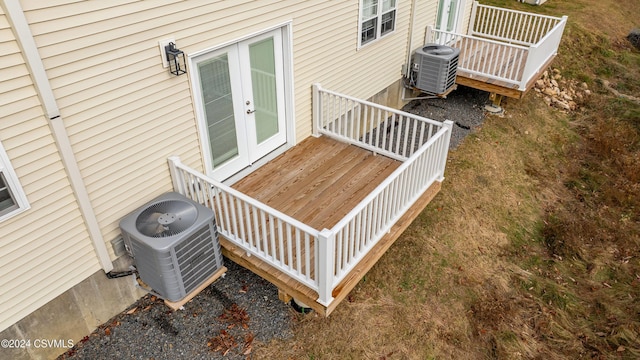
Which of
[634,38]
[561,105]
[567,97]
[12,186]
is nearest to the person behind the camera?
[12,186]

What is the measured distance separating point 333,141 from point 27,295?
14.9ft

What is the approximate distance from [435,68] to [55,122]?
724 centimetres

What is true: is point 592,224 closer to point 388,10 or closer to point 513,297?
point 513,297

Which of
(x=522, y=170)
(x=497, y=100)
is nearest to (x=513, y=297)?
(x=522, y=170)

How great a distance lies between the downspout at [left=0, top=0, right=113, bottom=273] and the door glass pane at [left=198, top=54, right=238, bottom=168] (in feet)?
5.37

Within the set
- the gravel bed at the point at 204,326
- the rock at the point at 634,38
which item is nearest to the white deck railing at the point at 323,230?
the gravel bed at the point at 204,326

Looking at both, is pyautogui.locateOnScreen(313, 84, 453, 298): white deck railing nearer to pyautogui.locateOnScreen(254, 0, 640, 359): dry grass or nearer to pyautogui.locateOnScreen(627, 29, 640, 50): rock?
pyautogui.locateOnScreen(254, 0, 640, 359): dry grass

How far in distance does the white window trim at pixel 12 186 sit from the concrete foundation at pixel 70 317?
1.12 m

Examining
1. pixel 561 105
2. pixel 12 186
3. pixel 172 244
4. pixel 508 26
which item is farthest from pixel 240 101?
pixel 508 26

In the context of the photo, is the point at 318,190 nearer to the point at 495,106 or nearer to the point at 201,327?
the point at 201,327

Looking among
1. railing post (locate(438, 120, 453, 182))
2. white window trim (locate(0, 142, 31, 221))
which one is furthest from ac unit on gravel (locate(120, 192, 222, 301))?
railing post (locate(438, 120, 453, 182))

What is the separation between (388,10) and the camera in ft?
26.0

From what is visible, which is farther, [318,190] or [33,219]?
[318,190]

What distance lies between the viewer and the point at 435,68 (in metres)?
8.91
